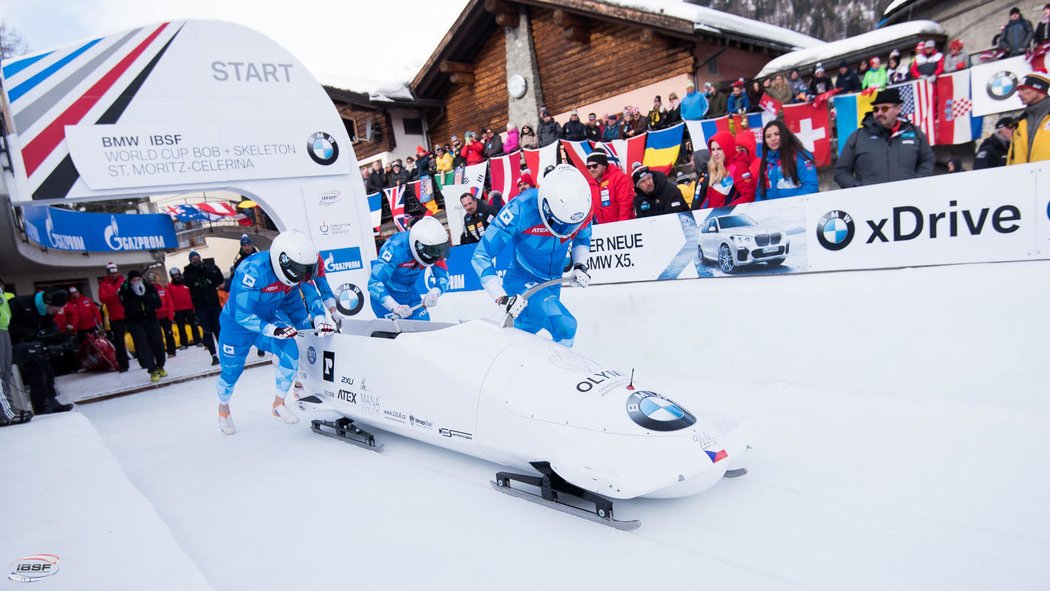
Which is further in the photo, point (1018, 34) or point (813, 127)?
point (813, 127)

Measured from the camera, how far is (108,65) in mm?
5938

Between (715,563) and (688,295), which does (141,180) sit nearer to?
(688,295)

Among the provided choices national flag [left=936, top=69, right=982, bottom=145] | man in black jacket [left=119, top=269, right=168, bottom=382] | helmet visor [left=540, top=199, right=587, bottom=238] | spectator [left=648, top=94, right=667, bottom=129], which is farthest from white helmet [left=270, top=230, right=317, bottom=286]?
national flag [left=936, top=69, right=982, bottom=145]

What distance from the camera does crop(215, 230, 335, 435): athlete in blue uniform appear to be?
4.00 m

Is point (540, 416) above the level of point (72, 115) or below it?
below

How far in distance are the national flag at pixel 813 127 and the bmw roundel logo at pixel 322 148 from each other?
5.88m

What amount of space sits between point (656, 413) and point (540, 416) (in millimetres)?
485

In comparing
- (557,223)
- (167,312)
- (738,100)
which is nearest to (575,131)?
(738,100)

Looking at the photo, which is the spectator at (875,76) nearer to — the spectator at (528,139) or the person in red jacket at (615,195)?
the person in red jacket at (615,195)

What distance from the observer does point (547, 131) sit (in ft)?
33.5

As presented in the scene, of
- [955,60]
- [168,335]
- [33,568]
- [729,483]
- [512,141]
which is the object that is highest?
[512,141]

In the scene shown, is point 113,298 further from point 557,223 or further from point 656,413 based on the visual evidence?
point 656,413

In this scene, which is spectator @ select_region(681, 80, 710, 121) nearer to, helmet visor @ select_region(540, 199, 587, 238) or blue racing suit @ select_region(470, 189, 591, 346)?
blue racing suit @ select_region(470, 189, 591, 346)

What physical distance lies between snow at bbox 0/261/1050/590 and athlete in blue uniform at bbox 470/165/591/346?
1.07 meters
